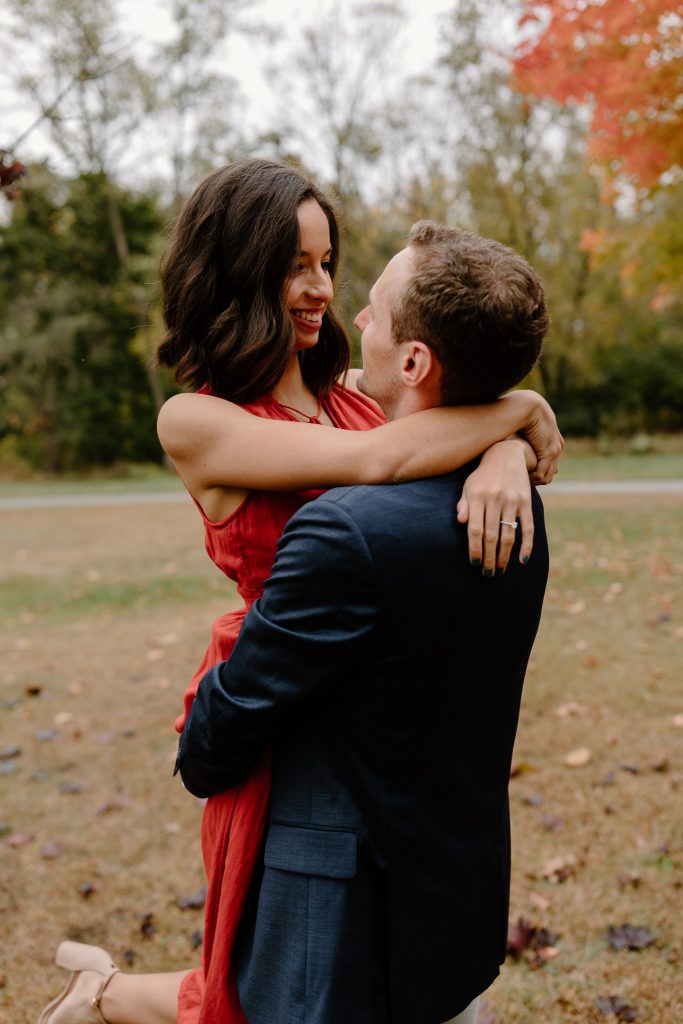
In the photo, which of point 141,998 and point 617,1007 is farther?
point 617,1007

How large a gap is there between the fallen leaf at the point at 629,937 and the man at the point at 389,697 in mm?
1775

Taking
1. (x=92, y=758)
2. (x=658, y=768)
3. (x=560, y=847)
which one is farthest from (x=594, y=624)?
(x=92, y=758)

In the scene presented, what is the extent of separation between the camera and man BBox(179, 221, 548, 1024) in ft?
5.00

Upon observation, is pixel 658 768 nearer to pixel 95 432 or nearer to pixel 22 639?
pixel 22 639

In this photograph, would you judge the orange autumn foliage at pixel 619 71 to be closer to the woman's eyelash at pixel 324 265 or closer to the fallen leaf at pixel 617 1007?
the woman's eyelash at pixel 324 265

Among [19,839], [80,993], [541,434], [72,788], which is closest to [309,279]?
[541,434]

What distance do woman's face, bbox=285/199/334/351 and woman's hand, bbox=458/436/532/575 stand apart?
64 centimetres

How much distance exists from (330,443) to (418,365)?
260 mm

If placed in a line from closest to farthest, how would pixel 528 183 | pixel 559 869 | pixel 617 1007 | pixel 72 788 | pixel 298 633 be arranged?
pixel 298 633
pixel 617 1007
pixel 559 869
pixel 72 788
pixel 528 183

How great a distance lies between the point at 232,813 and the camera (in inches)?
71.9

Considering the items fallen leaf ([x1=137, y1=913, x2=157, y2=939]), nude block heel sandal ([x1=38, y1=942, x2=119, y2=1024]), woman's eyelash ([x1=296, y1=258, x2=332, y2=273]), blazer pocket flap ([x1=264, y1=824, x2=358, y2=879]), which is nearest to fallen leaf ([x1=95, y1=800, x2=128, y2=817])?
fallen leaf ([x1=137, y1=913, x2=157, y2=939])

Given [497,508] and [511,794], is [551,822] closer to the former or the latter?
[511,794]

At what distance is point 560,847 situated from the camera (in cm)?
396

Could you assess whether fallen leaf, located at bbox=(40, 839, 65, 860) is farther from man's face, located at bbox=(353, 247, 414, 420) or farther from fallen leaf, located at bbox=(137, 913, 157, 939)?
man's face, located at bbox=(353, 247, 414, 420)
